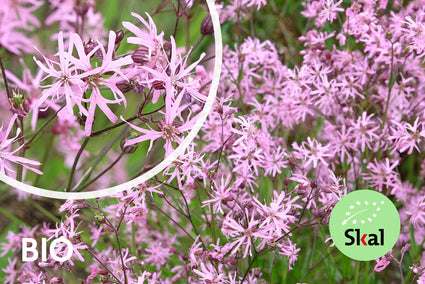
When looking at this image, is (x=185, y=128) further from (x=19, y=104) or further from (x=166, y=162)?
(x=19, y=104)

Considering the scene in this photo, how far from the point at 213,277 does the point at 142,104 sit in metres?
0.21

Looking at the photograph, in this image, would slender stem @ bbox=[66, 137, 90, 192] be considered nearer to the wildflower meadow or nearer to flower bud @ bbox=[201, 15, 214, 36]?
the wildflower meadow

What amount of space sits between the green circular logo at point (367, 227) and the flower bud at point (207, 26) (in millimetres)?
261

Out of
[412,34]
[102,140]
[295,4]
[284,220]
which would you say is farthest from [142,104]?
[295,4]

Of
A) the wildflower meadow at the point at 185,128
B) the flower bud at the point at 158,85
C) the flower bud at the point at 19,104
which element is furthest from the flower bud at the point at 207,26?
the flower bud at the point at 19,104

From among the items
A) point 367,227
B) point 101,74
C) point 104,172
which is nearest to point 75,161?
point 104,172

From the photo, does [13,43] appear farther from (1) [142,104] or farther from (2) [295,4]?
(2) [295,4]

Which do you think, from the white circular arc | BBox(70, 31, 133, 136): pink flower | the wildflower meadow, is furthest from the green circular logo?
BBox(70, 31, 133, 136): pink flower

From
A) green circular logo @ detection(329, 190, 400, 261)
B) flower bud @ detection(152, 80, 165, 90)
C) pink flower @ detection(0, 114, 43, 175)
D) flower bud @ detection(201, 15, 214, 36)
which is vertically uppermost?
flower bud @ detection(201, 15, 214, 36)

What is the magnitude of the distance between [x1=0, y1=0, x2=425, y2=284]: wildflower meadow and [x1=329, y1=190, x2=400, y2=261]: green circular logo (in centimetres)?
2

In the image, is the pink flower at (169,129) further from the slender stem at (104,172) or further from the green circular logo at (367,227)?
the green circular logo at (367,227)

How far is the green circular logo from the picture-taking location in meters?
0.62

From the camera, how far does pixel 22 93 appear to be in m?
0.55

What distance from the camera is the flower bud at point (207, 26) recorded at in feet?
1.98
